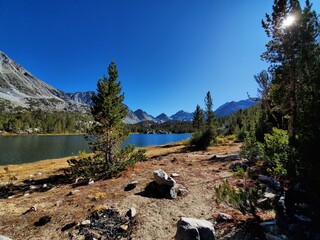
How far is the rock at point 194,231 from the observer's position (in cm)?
565

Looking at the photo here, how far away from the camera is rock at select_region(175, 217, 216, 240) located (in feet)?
18.5

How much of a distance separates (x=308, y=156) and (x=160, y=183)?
742 centimetres

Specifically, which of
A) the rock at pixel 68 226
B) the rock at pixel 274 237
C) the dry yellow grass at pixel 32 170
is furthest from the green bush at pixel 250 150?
the dry yellow grass at pixel 32 170

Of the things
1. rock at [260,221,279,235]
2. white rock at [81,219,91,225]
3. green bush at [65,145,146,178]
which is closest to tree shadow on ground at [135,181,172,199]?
white rock at [81,219,91,225]

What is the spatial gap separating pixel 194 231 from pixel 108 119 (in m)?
12.4

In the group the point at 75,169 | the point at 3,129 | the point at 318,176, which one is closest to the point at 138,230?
the point at 318,176

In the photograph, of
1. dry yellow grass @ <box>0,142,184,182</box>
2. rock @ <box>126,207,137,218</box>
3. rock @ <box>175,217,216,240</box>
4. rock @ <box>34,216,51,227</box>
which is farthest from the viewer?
dry yellow grass @ <box>0,142,184,182</box>

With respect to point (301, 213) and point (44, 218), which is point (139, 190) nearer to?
point (44, 218)

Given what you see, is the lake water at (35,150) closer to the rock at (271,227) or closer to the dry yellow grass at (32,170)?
the dry yellow grass at (32,170)

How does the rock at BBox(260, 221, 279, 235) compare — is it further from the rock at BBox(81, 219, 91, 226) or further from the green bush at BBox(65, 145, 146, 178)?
the green bush at BBox(65, 145, 146, 178)

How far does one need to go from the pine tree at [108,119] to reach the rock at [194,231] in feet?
36.1

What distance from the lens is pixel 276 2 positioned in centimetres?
1170

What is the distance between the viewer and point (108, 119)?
1616 centimetres

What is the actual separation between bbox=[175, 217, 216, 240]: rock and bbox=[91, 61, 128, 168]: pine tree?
1101 cm
